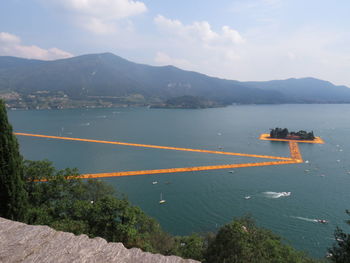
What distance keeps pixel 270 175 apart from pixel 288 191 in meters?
6.73

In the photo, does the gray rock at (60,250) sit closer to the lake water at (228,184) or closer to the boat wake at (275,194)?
the lake water at (228,184)

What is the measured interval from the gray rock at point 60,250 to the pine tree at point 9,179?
22.9 feet

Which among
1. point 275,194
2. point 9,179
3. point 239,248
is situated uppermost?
point 9,179

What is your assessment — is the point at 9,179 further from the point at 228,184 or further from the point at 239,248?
the point at 228,184

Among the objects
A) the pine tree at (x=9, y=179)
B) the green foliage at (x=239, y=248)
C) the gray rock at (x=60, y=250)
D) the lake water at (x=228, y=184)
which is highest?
the gray rock at (x=60, y=250)

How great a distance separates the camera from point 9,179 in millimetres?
9328

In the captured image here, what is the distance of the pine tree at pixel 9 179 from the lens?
9.24m

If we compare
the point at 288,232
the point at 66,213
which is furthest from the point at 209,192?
the point at 66,213

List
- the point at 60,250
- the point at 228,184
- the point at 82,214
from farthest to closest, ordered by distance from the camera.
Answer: the point at 228,184, the point at 82,214, the point at 60,250

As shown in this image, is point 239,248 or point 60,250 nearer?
point 60,250

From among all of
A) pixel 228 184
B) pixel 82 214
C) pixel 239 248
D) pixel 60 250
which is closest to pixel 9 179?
pixel 82 214

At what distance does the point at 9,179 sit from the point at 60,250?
8006 millimetres

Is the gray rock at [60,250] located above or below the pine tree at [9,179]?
above

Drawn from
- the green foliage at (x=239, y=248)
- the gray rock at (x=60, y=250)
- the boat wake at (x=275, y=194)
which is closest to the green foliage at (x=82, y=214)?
the green foliage at (x=239, y=248)
